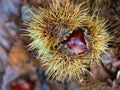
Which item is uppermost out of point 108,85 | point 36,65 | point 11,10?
point 11,10

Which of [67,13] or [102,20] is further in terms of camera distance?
[102,20]

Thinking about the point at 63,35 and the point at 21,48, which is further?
the point at 21,48

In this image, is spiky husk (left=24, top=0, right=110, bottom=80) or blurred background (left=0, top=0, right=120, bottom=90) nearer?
spiky husk (left=24, top=0, right=110, bottom=80)

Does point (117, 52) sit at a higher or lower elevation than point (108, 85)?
higher

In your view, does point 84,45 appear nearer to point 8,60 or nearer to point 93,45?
point 93,45

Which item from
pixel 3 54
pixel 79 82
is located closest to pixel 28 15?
pixel 3 54

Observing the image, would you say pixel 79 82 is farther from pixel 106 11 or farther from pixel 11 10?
pixel 11 10

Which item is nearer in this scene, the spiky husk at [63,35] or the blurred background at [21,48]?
the spiky husk at [63,35]
